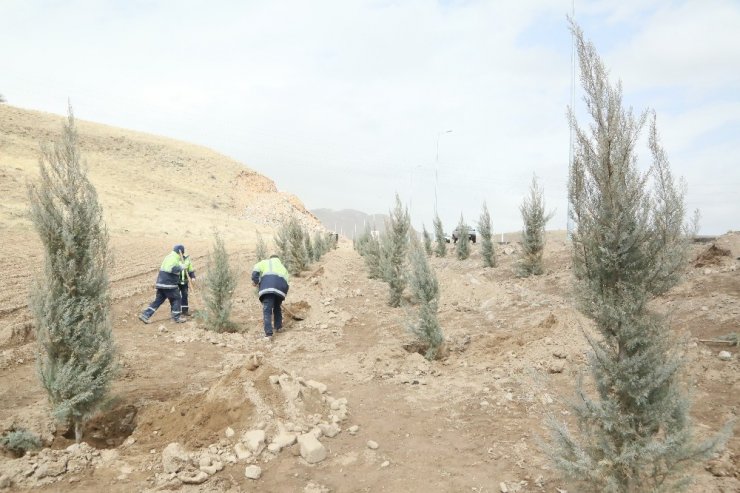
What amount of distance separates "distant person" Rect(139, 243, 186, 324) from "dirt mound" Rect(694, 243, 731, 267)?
1278cm

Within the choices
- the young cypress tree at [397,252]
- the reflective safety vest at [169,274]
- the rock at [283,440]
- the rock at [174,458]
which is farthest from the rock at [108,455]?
the young cypress tree at [397,252]

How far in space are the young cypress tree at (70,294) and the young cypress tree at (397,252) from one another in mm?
7882

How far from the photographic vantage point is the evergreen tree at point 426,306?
8188 mm

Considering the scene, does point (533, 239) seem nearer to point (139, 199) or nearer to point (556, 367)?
point (556, 367)

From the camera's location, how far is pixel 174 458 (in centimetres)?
436

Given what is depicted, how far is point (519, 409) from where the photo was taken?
5.55 meters

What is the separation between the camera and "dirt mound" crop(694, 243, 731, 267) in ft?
39.2

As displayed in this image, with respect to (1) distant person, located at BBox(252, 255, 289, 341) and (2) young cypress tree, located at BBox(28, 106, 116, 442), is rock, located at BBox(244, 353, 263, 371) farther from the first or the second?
(1) distant person, located at BBox(252, 255, 289, 341)

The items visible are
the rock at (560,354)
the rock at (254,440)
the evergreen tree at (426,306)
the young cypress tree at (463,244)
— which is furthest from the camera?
the young cypress tree at (463,244)

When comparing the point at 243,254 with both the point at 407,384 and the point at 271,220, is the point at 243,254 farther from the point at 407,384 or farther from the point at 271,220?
the point at 271,220

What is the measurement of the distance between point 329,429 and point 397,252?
8.29 m

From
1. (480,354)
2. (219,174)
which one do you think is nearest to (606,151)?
(480,354)

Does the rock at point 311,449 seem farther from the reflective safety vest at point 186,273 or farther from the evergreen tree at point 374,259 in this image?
the evergreen tree at point 374,259

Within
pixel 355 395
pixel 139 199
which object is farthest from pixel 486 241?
pixel 139 199
